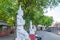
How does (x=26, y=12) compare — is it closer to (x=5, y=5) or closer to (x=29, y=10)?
(x=29, y=10)

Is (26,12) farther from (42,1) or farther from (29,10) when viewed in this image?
(42,1)

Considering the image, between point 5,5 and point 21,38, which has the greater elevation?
point 5,5

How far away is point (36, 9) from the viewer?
59.8ft

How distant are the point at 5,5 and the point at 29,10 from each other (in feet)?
5.97

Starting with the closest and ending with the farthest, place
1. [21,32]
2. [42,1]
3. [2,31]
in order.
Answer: [21,32], [42,1], [2,31]

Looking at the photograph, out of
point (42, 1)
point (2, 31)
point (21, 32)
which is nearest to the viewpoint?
point (21, 32)

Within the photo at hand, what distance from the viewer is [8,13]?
18.5m

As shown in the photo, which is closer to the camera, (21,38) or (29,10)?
(21,38)

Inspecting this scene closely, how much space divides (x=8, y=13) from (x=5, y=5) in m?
1.33

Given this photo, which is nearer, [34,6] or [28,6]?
[28,6]

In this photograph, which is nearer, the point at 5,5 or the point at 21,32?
the point at 21,32

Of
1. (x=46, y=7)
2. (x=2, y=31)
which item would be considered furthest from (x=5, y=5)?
(x=2, y=31)

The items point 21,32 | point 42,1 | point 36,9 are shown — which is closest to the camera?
point 21,32

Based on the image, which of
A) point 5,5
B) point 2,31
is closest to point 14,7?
point 5,5
